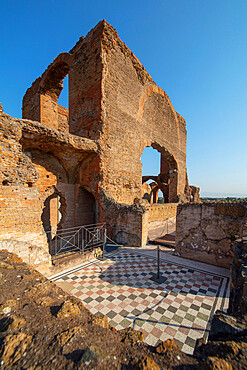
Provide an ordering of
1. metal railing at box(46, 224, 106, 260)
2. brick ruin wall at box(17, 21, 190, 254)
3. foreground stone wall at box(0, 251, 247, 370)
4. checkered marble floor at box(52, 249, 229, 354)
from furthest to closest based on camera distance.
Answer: brick ruin wall at box(17, 21, 190, 254) → metal railing at box(46, 224, 106, 260) → checkered marble floor at box(52, 249, 229, 354) → foreground stone wall at box(0, 251, 247, 370)

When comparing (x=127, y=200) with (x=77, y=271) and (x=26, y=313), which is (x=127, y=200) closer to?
(x=77, y=271)

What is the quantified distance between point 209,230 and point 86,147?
227 inches

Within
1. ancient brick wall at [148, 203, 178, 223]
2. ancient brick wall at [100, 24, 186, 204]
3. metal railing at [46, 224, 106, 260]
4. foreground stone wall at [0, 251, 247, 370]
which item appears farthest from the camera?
ancient brick wall at [148, 203, 178, 223]

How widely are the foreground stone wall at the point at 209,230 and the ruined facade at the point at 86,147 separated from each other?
1.72 metres

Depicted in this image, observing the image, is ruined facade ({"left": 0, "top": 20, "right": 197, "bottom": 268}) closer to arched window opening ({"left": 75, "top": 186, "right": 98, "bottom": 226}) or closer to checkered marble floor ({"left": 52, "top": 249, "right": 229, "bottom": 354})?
arched window opening ({"left": 75, "top": 186, "right": 98, "bottom": 226})

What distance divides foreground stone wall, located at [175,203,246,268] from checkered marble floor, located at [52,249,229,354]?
358 mm

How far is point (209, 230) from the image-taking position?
520 centimetres

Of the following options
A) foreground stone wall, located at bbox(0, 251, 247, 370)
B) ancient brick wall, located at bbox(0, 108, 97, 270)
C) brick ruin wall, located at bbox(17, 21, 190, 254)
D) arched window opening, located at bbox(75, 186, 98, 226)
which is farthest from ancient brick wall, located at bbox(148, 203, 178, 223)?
foreground stone wall, located at bbox(0, 251, 247, 370)

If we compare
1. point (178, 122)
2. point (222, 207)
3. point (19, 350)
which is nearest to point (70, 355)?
point (19, 350)

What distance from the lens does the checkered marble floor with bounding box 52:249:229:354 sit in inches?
108

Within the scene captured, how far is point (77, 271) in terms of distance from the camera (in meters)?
4.74

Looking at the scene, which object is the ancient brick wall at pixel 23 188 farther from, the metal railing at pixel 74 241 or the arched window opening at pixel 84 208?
the arched window opening at pixel 84 208

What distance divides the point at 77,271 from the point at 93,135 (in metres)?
5.96

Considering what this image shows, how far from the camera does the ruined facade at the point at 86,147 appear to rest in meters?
4.84
